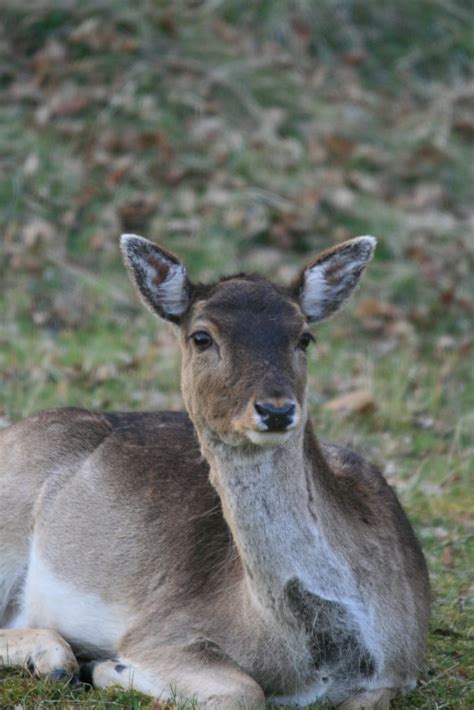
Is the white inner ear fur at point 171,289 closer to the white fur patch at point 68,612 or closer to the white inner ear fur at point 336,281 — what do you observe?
the white inner ear fur at point 336,281

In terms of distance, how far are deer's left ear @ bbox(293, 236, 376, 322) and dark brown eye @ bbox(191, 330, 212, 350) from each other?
552mm

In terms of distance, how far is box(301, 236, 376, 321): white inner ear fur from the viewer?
5.95 meters

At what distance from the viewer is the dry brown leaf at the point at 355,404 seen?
980cm

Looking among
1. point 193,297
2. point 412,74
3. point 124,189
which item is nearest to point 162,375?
point 124,189

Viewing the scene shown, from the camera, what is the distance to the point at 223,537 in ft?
20.2

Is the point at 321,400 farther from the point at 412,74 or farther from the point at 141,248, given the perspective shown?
the point at 412,74

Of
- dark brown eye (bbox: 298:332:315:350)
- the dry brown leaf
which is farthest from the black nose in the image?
the dry brown leaf

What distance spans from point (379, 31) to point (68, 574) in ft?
38.7

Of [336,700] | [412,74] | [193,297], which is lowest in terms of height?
[336,700]

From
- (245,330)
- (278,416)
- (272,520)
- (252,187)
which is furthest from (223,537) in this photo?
(252,187)

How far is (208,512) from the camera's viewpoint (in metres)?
6.34

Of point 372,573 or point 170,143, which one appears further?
point 170,143

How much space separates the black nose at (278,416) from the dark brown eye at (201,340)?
60cm

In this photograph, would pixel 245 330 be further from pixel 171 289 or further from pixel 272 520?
pixel 272 520
